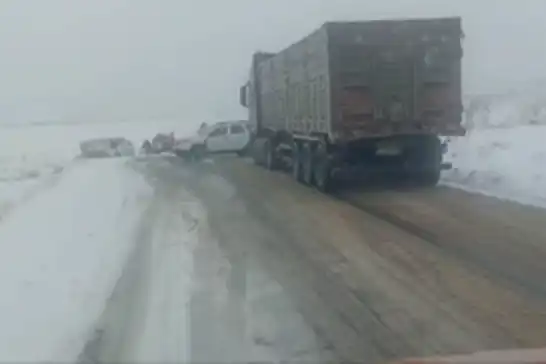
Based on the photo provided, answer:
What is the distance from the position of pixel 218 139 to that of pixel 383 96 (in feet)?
48.1

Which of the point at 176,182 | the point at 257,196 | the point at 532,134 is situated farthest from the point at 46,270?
the point at 532,134

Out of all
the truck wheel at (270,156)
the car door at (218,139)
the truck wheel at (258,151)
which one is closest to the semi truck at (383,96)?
the truck wheel at (270,156)

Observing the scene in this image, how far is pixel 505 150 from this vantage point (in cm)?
2528

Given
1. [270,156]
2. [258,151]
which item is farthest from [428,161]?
[258,151]

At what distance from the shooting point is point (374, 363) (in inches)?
253

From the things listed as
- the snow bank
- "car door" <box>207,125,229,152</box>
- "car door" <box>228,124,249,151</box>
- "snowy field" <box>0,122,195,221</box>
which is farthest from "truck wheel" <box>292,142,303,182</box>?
"car door" <box>228,124,249,151</box>

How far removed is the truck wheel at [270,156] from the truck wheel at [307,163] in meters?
4.68

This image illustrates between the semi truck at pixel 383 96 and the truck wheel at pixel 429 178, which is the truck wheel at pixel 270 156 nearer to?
the semi truck at pixel 383 96

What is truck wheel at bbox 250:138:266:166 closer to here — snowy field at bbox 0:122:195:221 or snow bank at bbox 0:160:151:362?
snowy field at bbox 0:122:195:221

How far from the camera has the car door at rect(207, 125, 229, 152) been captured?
31.3 metres

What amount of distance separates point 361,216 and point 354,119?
3.53 m

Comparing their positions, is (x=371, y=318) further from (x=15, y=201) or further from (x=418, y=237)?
(x=15, y=201)

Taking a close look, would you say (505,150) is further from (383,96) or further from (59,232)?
(59,232)

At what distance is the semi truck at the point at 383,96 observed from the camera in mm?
17500
